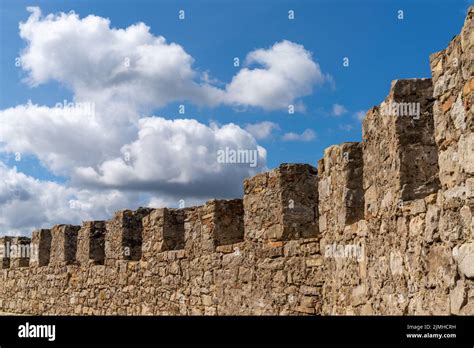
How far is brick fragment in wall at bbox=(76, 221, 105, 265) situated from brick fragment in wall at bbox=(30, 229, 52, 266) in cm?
262

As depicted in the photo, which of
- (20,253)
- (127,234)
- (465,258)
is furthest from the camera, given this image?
(20,253)

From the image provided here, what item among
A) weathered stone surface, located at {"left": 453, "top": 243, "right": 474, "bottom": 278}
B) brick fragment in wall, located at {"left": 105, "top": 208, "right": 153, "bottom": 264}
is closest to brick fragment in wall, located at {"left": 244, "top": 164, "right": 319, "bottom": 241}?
weathered stone surface, located at {"left": 453, "top": 243, "right": 474, "bottom": 278}

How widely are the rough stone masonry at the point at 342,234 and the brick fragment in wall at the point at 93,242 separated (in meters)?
0.11

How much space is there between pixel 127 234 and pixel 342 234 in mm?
6018

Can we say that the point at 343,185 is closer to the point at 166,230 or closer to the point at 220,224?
the point at 220,224

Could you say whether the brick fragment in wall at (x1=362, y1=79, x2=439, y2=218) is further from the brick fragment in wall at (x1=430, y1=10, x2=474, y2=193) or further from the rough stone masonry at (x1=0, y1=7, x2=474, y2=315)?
the brick fragment in wall at (x1=430, y1=10, x2=474, y2=193)

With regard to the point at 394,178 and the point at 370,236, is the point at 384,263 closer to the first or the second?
the point at 370,236

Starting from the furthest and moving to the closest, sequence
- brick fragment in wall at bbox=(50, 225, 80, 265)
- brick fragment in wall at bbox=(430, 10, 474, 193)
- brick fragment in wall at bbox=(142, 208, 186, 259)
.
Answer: brick fragment in wall at bbox=(50, 225, 80, 265) < brick fragment in wall at bbox=(142, 208, 186, 259) < brick fragment in wall at bbox=(430, 10, 474, 193)

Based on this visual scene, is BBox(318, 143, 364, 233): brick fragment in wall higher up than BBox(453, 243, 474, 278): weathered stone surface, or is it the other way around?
BBox(318, 143, 364, 233): brick fragment in wall

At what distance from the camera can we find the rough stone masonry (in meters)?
4.51

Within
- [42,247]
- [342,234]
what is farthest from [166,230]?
[42,247]

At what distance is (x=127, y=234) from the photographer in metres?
11.7

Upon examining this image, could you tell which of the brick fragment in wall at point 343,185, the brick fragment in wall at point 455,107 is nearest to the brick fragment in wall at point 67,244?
the brick fragment in wall at point 343,185
